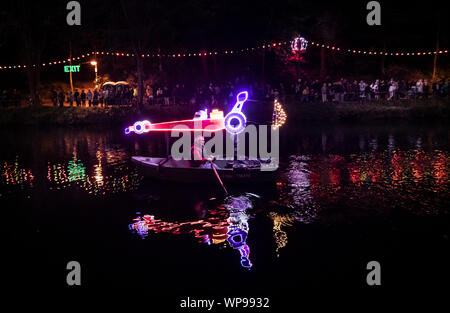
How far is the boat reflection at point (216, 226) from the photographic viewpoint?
1278cm

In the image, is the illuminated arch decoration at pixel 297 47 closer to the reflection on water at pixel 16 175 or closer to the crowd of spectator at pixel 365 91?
the crowd of spectator at pixel 365 91

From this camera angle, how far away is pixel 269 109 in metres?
36.3

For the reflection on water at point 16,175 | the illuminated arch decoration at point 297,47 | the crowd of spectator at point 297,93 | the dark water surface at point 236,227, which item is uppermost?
the illuminated arch decoration at point 297,47

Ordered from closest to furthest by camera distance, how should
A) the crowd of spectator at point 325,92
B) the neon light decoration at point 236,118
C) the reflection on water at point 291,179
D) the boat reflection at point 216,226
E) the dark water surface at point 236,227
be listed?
the dark water surface at point 236,227 → the boat reflection at point 216,226 → the reflection on water at point 291,179 → the neon light decoration at point 236,118 → the crowd of spectator at point 325,92

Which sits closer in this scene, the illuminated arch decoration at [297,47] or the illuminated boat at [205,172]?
the illuminated boat at [205,172]

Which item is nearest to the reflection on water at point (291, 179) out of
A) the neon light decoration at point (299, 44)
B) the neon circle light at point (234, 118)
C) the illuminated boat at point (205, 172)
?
the illuminated boat at point (205, 172)

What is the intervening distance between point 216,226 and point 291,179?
6.09 m

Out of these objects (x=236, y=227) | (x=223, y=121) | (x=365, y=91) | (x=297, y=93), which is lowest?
(x=236, y=227)

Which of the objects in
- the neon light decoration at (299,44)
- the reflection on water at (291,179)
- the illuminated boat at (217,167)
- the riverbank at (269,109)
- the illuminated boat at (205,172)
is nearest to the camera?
the reflection on water at (291,179)

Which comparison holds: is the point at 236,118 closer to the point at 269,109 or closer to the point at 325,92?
the point at 269,109

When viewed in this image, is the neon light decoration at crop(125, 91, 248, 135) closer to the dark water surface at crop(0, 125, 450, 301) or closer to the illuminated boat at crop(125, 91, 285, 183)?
the illuminated boat at crop(125, 91, 285, 183)

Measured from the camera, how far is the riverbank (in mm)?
36125

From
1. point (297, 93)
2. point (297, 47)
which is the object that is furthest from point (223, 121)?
point (297, 47)

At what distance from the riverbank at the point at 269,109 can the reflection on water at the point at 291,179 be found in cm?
564
